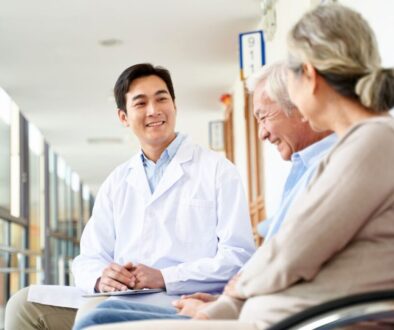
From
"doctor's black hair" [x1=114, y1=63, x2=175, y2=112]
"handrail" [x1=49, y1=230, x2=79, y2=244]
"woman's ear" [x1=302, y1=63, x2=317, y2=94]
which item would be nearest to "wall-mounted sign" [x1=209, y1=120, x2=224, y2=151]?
"handrail" [x1=49, y1=230, x2=79, y2=244]

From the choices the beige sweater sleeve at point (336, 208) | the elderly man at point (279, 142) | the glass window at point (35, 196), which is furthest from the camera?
the glass window at point (35, 196)

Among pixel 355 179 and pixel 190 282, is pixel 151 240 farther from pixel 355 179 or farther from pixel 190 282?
pixel 355 179

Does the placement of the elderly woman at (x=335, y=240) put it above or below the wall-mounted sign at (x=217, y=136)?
below

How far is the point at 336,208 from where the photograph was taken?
1447 millimetres

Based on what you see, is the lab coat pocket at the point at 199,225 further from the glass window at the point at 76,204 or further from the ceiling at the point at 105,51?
the glass window at the point at 76,204

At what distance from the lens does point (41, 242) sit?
13.0 metres

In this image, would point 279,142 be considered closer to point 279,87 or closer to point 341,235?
point 279,87

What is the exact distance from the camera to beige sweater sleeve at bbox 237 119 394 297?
1444mm

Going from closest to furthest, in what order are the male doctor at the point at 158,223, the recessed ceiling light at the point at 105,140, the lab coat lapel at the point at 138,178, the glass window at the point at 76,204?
the male doctor at the point at 158,223
the lab coat lapel at the point at 138,178
the recessed ceiling light at the point at 105,140
the glass window at the point at 76,204

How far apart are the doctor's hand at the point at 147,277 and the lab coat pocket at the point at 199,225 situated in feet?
0.70

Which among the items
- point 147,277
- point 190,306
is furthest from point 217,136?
point 190,306

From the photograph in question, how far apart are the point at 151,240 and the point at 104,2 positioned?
412 centimetres

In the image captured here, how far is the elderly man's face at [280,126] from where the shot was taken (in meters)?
2.26

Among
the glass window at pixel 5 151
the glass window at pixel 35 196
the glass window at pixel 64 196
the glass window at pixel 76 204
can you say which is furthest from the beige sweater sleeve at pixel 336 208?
the glass window at pixel 76 204
